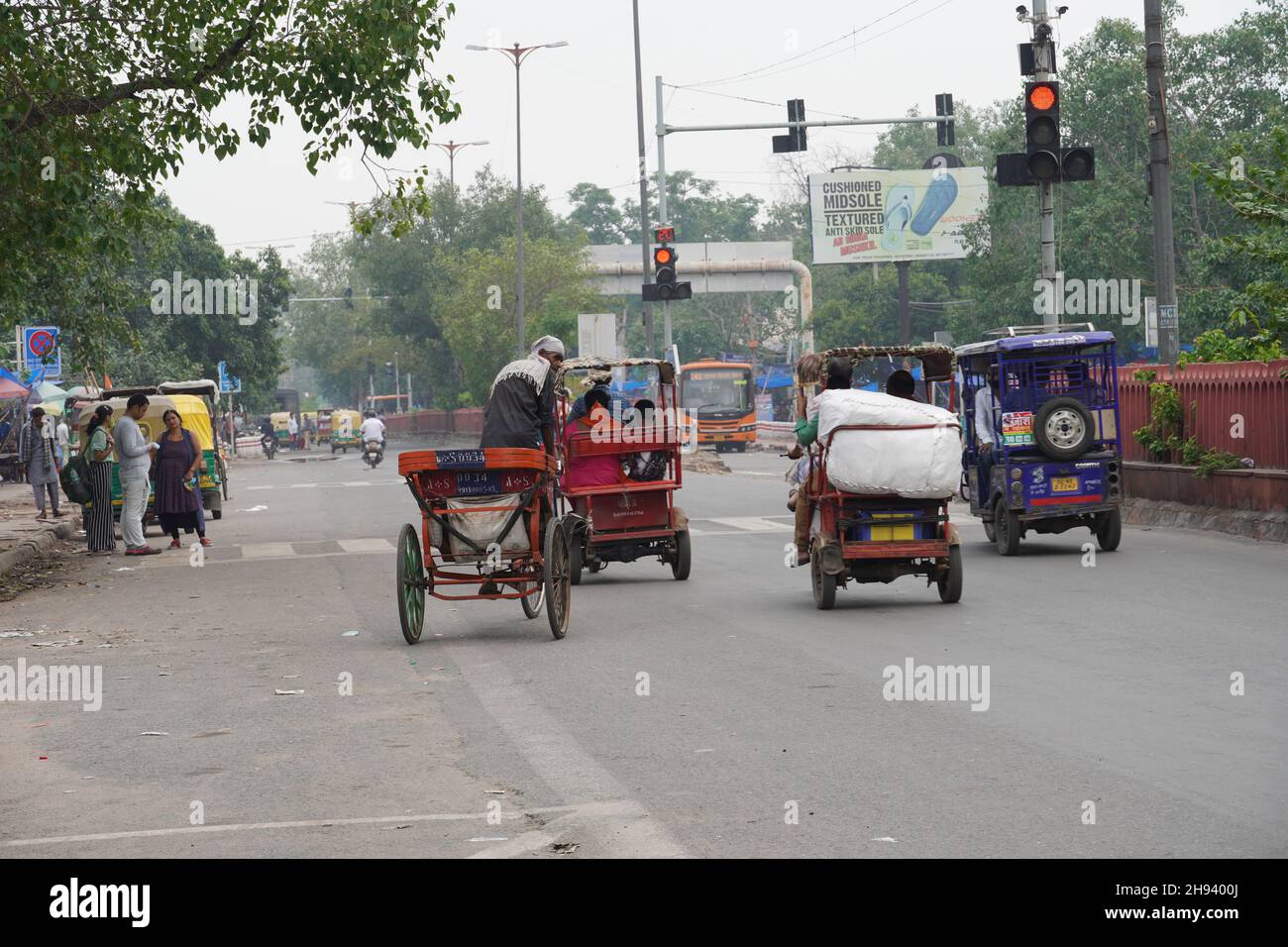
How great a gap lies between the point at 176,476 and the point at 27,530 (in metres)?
4.62

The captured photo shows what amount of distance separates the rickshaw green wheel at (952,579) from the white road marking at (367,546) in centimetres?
955

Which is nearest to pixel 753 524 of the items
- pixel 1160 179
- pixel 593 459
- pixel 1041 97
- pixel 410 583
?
pixel 1160 179

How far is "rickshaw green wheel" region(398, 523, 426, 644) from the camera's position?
11.8m

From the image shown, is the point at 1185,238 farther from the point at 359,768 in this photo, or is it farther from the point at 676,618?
the point at 359,768

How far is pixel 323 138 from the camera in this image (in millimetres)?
19031

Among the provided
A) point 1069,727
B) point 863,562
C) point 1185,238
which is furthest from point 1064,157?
point 1185,238

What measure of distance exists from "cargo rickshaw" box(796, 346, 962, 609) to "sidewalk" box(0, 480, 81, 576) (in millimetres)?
10265

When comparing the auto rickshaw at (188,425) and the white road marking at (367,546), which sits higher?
the auto rickshaw at (188,425)

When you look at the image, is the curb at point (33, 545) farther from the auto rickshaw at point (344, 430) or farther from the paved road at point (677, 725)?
the auto rickshaw at point (344, 430)

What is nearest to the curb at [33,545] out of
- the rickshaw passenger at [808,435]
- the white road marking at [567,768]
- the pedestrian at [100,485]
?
the pedestrian at [100,485]

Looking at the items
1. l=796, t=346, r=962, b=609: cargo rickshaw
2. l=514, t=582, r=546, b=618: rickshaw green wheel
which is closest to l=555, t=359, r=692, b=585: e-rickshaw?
l=514, t=582, r=546, b=618: rickshaw green wheel

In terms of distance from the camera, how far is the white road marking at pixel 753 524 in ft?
74.7

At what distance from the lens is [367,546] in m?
22.1
